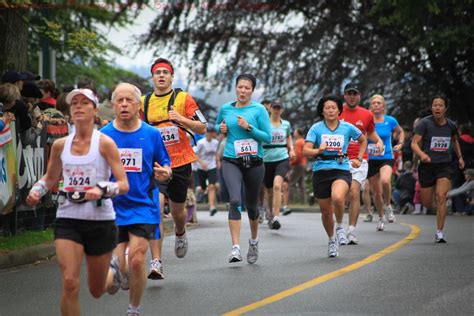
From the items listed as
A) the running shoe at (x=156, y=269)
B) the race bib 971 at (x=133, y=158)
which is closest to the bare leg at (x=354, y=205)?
the running shoe at (x=156, y=269)

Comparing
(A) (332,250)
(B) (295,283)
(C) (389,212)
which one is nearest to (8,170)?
(A) (332,250)

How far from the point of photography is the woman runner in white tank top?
294 inches

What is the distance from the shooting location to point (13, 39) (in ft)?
59.4

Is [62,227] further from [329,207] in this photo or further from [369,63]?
[369,63]

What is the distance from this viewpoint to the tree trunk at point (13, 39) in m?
18.0

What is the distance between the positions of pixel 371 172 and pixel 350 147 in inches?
138

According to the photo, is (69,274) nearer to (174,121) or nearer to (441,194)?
(174,121)

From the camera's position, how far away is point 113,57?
38.5 m

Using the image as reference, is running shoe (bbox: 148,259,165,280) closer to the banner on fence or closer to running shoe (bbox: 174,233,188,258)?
running shoe (bbox: 174,233,188,258)

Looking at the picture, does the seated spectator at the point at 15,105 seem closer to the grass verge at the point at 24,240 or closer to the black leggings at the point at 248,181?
the grass verge at the point at 24,240

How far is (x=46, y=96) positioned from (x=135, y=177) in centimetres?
776

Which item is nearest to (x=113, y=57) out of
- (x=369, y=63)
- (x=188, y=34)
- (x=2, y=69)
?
(x=188, y=34)

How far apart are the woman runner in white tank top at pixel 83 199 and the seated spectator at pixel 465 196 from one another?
16.4m

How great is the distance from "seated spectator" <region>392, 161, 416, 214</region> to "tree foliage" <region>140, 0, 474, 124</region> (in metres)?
3.16
